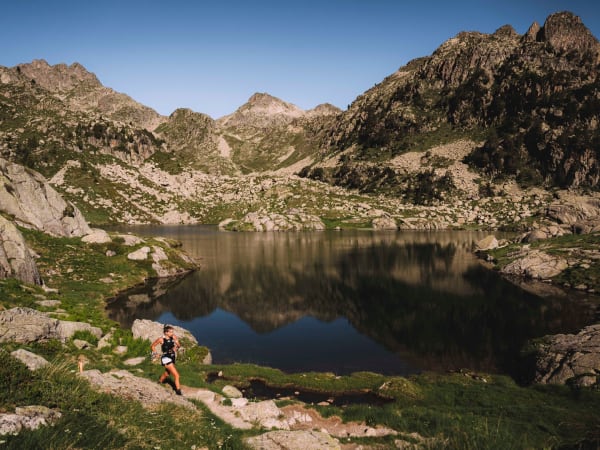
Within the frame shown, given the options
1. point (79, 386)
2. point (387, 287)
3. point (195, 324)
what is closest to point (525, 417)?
point (79, 386)

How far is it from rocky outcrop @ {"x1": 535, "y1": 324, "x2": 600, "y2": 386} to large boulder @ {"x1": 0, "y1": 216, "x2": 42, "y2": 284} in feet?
188

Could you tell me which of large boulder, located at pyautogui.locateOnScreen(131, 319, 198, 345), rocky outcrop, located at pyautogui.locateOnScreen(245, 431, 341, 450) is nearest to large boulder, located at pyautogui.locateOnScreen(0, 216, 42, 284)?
large boulder, located at pyautogui.locateOnScreen(131, 319, 198, 345)

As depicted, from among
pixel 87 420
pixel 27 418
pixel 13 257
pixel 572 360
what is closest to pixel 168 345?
pixel 87 420

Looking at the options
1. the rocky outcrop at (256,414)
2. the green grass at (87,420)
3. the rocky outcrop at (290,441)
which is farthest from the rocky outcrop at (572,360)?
the green grass at (87,420)

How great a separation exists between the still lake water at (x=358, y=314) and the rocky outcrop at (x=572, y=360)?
342 cm

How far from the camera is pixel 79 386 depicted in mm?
12172

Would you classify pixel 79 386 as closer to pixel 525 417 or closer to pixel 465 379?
pixel 525 417

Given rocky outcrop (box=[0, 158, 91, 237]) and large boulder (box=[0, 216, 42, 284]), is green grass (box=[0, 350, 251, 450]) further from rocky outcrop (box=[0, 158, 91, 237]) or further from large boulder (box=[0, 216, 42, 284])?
rocky outcrop (box=[0, 158, 91, 237])

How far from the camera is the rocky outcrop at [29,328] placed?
2589cm

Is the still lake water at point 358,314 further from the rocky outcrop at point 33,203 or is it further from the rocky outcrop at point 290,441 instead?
the rocky outcrop at point 33,203

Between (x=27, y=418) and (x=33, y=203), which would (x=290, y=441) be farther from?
(x=33, y=203)

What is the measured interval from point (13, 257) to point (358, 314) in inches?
1823

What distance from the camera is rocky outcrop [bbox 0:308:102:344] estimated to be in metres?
25.9

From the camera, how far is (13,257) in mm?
45000
